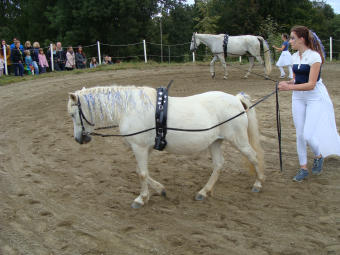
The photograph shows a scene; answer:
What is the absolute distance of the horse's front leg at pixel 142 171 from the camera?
14.0 ft

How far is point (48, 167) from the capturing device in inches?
225

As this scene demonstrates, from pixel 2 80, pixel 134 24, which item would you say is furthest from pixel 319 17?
pixel 2 80

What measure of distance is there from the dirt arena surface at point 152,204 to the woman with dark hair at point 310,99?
1.87 feet

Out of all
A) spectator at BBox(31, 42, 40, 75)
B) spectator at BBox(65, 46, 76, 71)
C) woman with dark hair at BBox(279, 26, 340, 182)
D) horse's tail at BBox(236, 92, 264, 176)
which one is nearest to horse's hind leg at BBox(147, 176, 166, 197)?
horse's tail at BBox(236, 92, 264, 176)

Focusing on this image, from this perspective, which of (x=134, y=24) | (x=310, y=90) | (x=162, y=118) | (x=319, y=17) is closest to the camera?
(x=162, y=118)

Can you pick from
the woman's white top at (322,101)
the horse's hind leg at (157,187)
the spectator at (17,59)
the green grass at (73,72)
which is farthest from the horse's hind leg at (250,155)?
the spectator at (17,59)

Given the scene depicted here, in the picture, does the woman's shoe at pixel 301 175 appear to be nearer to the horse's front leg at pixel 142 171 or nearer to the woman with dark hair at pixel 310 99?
the woman with dark hair at pixel 310 99

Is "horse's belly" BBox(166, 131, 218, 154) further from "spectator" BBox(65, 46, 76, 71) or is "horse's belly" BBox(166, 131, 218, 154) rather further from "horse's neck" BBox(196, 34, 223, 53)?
"spectator" BBox(65, 46, 76, 71)

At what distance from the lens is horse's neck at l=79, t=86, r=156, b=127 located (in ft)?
13.8

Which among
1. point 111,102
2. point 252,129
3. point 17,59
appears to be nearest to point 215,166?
point 252,129

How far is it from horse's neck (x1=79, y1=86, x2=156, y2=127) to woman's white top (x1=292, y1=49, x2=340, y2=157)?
2164mm

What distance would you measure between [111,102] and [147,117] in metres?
0.50

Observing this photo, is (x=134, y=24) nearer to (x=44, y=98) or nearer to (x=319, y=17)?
(x=44, y=98)

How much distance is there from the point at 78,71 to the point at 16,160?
9425 millimetres
